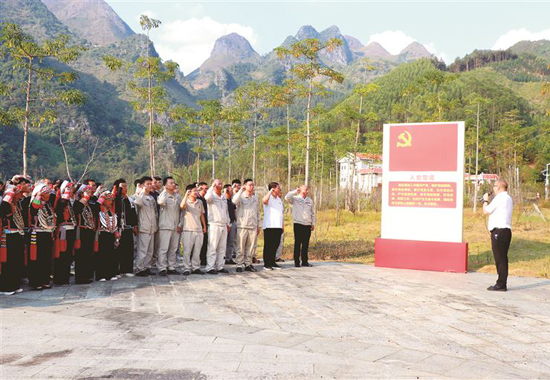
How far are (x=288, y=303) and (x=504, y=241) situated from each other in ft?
10.5

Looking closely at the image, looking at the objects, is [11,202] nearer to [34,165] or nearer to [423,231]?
[423,231]

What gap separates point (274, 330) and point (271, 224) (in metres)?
3.78

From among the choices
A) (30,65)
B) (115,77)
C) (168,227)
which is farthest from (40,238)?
(115,77)

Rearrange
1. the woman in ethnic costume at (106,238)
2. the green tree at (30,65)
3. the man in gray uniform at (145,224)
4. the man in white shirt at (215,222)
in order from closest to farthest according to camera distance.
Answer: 1. the woman in ethnic costume at (106,238)
2. the man in gray uniform at (145,224)
3. the man in white shirt at (215,222)
4. the green tree at (30,65)

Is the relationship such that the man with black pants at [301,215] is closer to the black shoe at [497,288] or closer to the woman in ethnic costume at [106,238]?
the woman in ethnic costume at [106,238]

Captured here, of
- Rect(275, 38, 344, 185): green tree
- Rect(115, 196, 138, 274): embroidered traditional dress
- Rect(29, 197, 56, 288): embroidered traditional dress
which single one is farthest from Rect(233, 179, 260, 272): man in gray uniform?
Rect(275, 38, 344, 185): green tree

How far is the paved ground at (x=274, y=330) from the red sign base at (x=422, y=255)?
3.63 ft

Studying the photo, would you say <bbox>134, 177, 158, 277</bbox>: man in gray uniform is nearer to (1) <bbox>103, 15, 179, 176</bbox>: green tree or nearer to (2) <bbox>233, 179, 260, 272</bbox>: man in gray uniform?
(2) <bbox>233, 179, 260, 272</bbox>: man in gray uniform

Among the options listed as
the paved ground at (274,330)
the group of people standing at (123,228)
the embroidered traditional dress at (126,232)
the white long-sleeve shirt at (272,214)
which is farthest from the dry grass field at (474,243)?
the embroidered traditional dress at (126,232)

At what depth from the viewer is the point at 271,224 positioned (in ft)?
27.0

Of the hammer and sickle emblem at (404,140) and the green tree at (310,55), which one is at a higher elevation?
the green tree at (310,55)

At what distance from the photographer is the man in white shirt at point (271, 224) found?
323 inches

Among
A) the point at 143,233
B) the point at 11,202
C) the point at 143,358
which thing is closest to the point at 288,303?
the point at 143,358

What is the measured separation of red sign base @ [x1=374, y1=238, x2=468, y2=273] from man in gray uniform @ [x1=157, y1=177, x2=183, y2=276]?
3.64m
